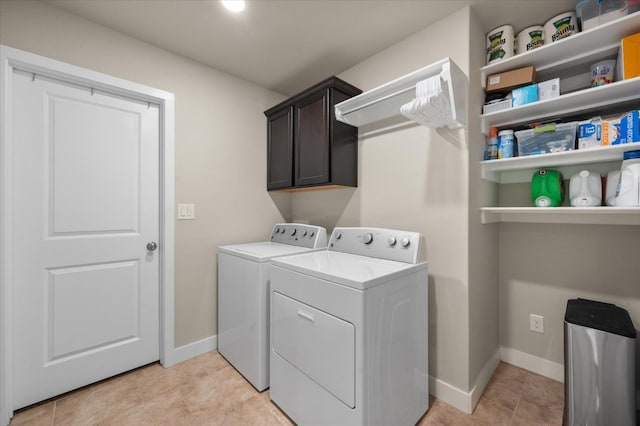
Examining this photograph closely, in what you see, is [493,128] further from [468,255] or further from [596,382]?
[596,382]

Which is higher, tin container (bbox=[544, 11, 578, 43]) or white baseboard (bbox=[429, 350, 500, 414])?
tin container (bbox=[544, 11, 578, 43])

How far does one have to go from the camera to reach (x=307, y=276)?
56.0 inches

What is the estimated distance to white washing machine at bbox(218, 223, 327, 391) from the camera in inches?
69.9

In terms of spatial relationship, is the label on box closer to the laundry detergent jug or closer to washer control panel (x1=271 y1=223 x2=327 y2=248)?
the laundry detergent jug

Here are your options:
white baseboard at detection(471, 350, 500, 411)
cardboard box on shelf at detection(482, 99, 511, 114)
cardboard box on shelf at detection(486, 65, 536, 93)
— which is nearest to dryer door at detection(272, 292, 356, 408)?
white baseboard at detection(471, 350, 500, 411)

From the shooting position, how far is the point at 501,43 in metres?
1.74

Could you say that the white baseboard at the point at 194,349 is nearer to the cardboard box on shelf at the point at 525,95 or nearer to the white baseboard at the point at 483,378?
the white baseboard at the point at 483,378

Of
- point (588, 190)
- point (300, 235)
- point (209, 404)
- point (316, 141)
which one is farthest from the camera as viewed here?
point (300, 235)

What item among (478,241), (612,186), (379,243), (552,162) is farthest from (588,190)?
(379,243)

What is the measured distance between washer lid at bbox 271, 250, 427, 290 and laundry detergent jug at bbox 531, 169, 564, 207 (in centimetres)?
89

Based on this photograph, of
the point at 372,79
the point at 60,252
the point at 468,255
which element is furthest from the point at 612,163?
the point at 60,252

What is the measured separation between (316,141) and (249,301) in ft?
4.30

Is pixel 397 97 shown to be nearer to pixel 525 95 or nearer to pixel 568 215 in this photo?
pixel 525 95

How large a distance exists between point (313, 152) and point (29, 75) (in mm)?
1828
